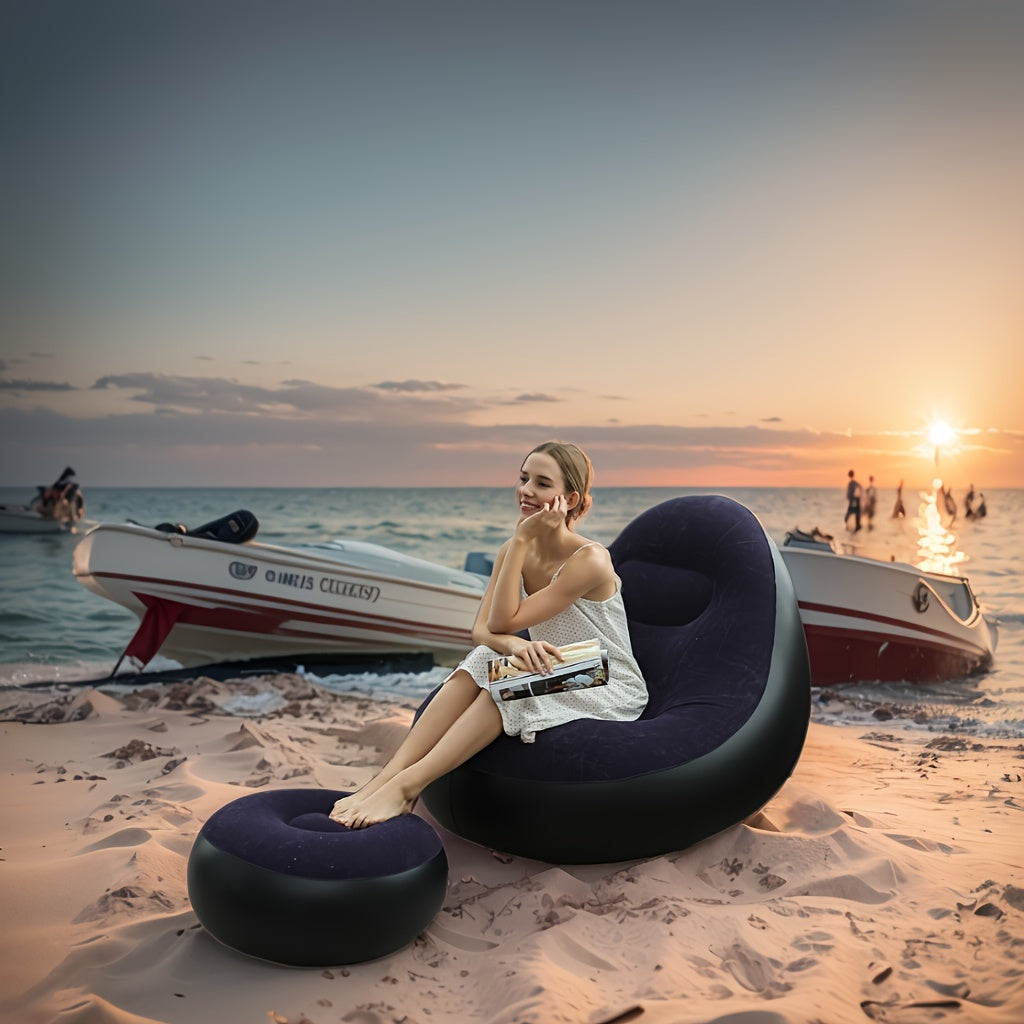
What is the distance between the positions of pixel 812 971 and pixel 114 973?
1.81 m

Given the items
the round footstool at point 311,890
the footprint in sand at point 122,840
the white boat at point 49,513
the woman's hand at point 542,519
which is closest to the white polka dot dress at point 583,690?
the woman's hand at point 542,519

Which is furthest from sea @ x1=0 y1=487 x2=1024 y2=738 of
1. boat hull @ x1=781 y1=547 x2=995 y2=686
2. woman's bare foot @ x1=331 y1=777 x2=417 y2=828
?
woman's bare foot @ x1=331 y1=777 x2=417 y2=828

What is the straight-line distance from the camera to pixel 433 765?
2.91 metres

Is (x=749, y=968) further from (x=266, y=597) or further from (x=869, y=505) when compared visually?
(x=869, y=505)

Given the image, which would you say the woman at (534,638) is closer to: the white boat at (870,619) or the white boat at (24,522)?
the white boat at (870,619)

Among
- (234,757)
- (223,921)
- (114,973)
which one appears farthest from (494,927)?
(234,757)

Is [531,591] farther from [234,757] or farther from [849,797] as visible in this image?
[234,757]

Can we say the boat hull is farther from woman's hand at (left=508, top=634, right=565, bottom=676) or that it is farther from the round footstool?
the round footstool

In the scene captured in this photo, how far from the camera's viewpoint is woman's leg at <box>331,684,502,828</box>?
2.75 metres

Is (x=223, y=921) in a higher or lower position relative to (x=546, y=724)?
lower

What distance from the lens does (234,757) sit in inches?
179

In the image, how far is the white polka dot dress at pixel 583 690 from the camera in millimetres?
3070

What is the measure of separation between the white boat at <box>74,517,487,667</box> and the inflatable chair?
4.00 meters

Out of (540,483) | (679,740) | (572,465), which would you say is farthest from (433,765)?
(572,465)
